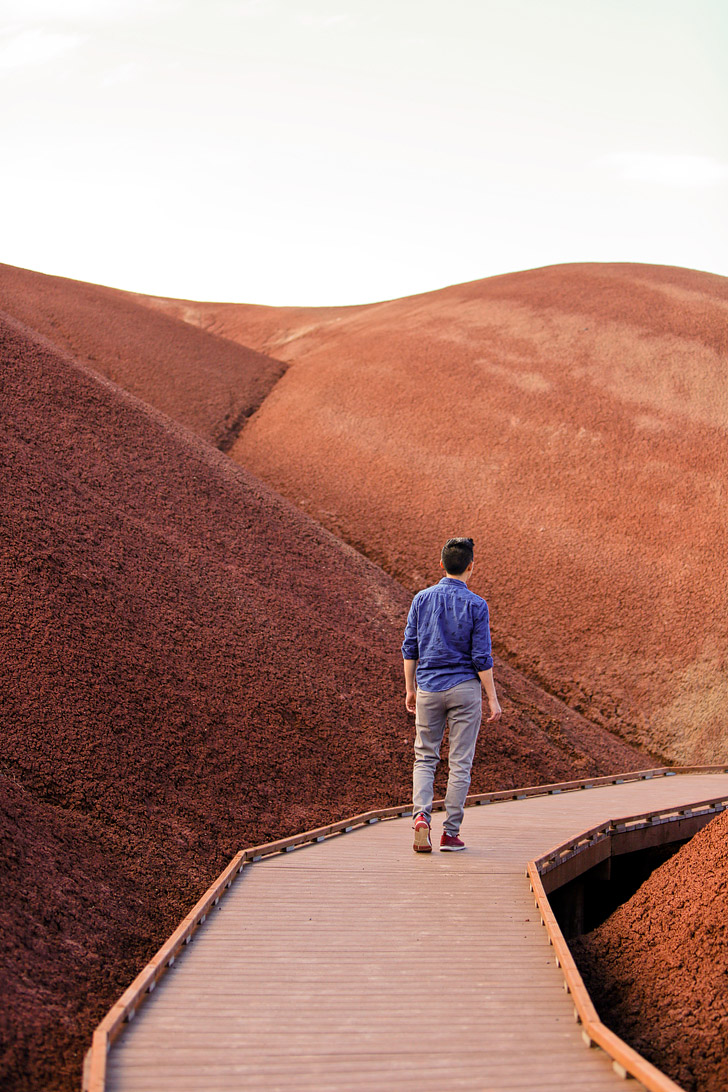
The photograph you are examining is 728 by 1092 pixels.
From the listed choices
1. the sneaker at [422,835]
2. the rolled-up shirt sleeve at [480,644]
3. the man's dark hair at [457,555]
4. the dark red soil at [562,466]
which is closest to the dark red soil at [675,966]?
the sneaker at [422,835]

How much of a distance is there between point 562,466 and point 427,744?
17.0 meters

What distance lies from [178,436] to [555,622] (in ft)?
25.3

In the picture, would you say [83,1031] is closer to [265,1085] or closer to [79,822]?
[265,1085]

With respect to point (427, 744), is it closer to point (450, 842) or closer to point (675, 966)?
point (450, 842)

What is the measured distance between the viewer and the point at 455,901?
586 centimetres

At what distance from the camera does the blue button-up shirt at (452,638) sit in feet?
21.8

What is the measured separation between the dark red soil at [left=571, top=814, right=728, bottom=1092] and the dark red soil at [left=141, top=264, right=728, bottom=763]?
1055 cm

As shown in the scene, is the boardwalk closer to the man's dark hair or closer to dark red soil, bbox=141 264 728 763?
the man's dark hair

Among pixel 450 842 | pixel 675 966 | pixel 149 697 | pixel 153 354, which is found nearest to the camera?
pixel 675 966

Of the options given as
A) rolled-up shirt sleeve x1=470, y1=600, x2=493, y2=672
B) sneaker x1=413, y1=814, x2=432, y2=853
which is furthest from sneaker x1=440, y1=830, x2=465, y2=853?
rolled-up shirt sleeve x1=470, y1=600, x2=493, y2=672

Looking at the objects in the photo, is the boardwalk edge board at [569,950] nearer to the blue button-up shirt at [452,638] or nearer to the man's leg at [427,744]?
the man's leg at [427,744]

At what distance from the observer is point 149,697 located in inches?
353

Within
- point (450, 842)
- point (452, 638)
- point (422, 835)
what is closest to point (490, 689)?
point (452, 638)

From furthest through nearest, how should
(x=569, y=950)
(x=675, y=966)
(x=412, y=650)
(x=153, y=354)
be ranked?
(x=153, y=354) < (x=412, y=650) < (x=569, y=950) < (x=675, y=966)
